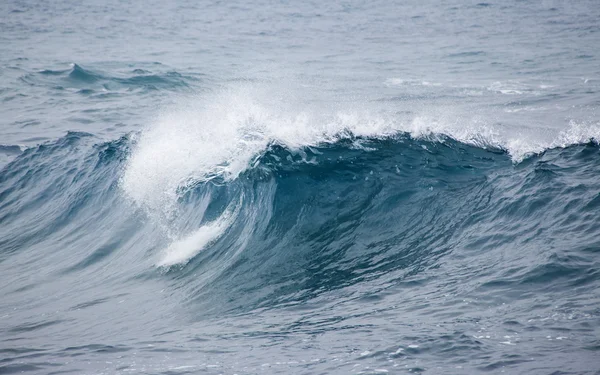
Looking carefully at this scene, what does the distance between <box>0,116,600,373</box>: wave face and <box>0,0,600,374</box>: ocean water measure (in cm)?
3

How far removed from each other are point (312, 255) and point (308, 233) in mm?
715

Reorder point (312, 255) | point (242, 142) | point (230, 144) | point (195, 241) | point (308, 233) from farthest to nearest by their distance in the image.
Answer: point (230, 144) → point (242, 142) → point (195, 241) → point (308, 233) → point (312, 255)

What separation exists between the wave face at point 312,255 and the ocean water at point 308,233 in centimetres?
3

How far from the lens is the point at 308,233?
30.1 feet

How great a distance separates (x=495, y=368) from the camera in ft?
16.3

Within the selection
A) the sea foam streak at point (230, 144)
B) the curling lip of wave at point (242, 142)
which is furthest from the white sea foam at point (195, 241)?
the curling lip of wave at point (242, 142)

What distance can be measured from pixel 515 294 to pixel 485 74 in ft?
59.1

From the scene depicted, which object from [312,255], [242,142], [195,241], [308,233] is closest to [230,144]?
[242,142]

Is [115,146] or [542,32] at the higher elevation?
[542,32]

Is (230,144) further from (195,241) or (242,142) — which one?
(195,241)

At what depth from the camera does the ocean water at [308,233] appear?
19.2 feet

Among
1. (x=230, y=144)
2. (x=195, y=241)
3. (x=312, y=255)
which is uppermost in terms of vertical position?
(x=230, y=144)

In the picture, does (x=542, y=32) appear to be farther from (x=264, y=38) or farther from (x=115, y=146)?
(x=115, y=146)

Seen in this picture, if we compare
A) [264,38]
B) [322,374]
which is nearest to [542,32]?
[264,38]
